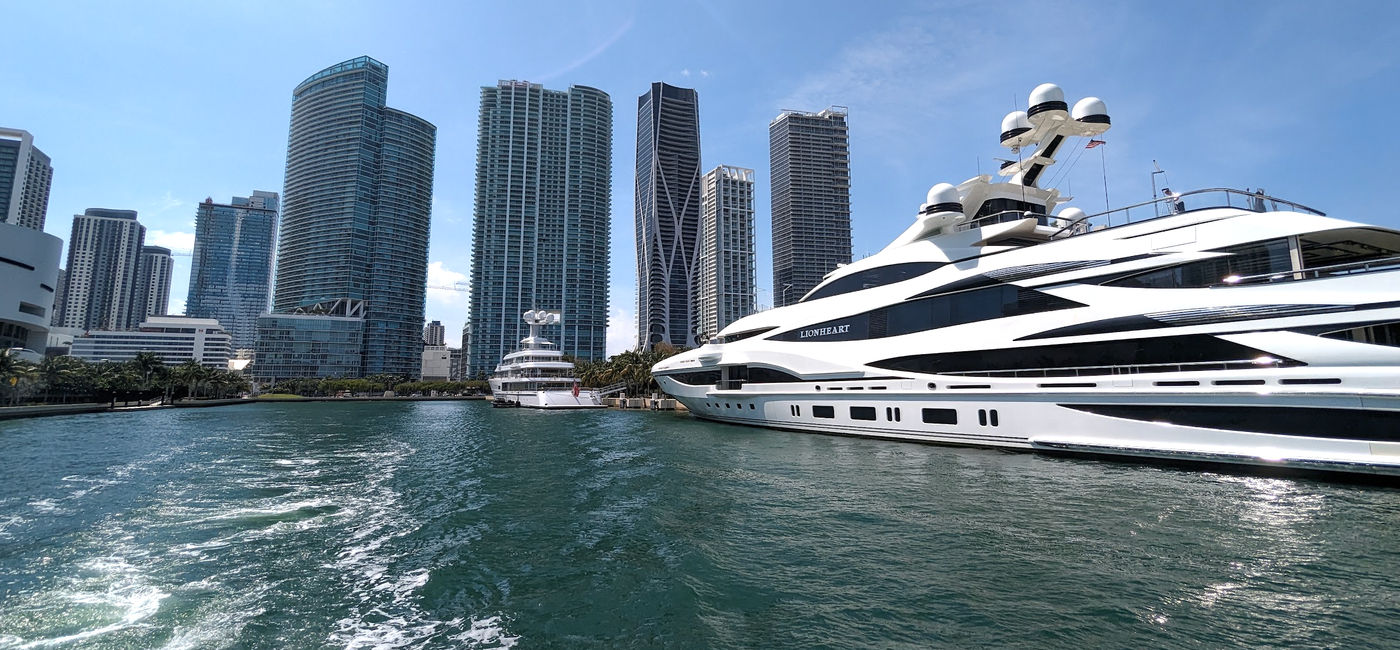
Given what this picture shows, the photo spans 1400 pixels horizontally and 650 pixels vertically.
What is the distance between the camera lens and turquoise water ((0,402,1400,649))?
272 inches

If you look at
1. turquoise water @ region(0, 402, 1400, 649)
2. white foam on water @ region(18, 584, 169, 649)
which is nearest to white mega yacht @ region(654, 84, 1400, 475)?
turquoise water @ region(0, 402, 1400, 649)

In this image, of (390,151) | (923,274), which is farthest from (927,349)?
(390,151)

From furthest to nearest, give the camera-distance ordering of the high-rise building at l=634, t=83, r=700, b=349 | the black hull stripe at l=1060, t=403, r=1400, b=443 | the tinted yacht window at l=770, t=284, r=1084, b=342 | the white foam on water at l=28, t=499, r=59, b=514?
the high-rise building at l=634, t=83, r=700, b=349 < the tinted yacht window at l=770, t=284, r=1084, b=342 < the black hull stripe at l=1060, t=403, r=1400, b=443 < the white foam on water at l=28, t=499, r=59, b=514

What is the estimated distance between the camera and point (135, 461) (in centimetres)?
2155

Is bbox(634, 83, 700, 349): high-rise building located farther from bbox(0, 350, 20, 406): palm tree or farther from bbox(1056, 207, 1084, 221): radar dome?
bbox(1056, 207, 1084, 221): radar dome

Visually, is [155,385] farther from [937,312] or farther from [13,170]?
[13,170]

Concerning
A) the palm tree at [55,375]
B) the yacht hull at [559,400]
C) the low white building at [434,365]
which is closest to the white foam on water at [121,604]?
the yacht hull at [559,400]

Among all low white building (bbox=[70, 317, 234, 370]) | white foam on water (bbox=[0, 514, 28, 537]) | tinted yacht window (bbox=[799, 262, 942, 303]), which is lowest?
white foam on water (bbox=[0, 514, 28, 537])

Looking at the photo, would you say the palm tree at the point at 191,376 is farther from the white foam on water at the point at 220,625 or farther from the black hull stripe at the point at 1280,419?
the black hull stripe at the point at 1280,419

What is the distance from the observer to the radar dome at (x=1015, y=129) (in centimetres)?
2830

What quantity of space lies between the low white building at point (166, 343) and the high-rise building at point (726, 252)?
437 feet

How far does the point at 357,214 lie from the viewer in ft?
511

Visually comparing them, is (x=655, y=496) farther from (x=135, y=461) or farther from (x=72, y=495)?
(x=135, y=461)

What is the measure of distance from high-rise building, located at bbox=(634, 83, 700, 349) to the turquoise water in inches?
5839
